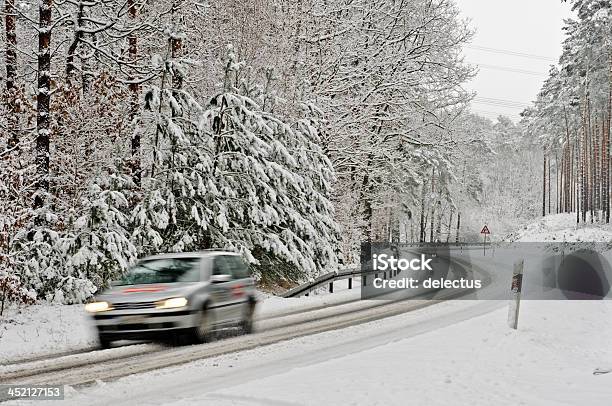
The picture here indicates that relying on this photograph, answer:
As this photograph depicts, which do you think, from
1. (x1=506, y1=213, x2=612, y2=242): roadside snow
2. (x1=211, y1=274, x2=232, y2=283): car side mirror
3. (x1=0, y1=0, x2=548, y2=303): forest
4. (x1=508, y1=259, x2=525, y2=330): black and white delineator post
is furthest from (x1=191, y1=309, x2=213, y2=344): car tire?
(x1=506, y1=213, x2=612, y2=242): roadside snow

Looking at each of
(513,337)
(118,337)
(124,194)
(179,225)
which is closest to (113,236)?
(124,194)

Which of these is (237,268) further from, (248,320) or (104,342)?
(104,342)

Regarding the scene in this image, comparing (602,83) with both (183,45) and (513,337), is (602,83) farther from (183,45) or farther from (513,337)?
(513,337)

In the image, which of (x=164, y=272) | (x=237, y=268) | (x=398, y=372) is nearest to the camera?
(x=398, y=372)

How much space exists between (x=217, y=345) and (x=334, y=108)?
725 inches

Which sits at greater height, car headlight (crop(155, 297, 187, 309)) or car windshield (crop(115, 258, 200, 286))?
car windshield (crop(115, 258, 200, 286))

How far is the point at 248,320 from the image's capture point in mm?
14086

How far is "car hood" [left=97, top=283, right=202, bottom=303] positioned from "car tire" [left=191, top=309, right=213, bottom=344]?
52 centimetres

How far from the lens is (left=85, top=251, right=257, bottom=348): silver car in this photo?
1149cm

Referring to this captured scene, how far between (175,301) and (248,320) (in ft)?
9.14

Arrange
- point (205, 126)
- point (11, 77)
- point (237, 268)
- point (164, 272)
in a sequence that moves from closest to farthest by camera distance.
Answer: point (164, 272) < point (237, 268) < point (11, 77) < point (205, 126)

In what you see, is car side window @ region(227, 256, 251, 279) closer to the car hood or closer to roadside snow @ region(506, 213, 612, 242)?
the car hood

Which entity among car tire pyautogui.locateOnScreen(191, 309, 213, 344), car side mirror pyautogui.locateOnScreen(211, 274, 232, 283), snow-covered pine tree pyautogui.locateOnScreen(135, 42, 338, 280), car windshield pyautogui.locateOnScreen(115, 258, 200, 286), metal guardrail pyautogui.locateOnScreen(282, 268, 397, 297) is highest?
snow-covered pine tree pyautogui.locateOnScreen(135, 42, 338, 280)

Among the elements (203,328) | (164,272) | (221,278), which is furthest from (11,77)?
(203,328)
